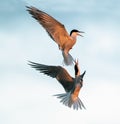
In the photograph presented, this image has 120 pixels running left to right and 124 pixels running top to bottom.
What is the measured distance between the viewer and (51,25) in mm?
3182

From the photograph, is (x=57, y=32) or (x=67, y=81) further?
(x=57, y=32)

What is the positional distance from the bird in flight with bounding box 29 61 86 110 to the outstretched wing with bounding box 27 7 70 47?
0.76 ft

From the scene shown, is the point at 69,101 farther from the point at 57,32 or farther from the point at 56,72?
the point at 57,32

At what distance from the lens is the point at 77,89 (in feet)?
9.24

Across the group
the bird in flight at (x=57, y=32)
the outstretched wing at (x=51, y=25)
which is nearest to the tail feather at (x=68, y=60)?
the bird in flight at (x=57, y=32)

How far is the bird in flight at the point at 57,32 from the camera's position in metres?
3.09

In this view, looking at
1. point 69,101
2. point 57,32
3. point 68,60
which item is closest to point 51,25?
point 57,32

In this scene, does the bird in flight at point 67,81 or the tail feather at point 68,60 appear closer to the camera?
the bird in flight at point 67,81

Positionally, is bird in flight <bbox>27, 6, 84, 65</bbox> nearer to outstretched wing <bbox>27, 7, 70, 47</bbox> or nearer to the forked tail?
outstretched wing <bbox>27, 7, 70, 47</bbox>

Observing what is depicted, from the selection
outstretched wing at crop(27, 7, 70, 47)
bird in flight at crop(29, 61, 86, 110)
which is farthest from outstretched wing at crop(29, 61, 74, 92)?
outstretched wing at crop(27, 7, 70, 47)

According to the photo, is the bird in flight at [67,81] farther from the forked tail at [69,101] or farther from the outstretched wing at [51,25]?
the outstretched wing at [51,25]

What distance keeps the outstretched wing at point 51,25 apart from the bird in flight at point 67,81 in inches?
9.1

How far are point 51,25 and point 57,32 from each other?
126mm

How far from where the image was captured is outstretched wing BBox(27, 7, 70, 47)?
311 centimetres
